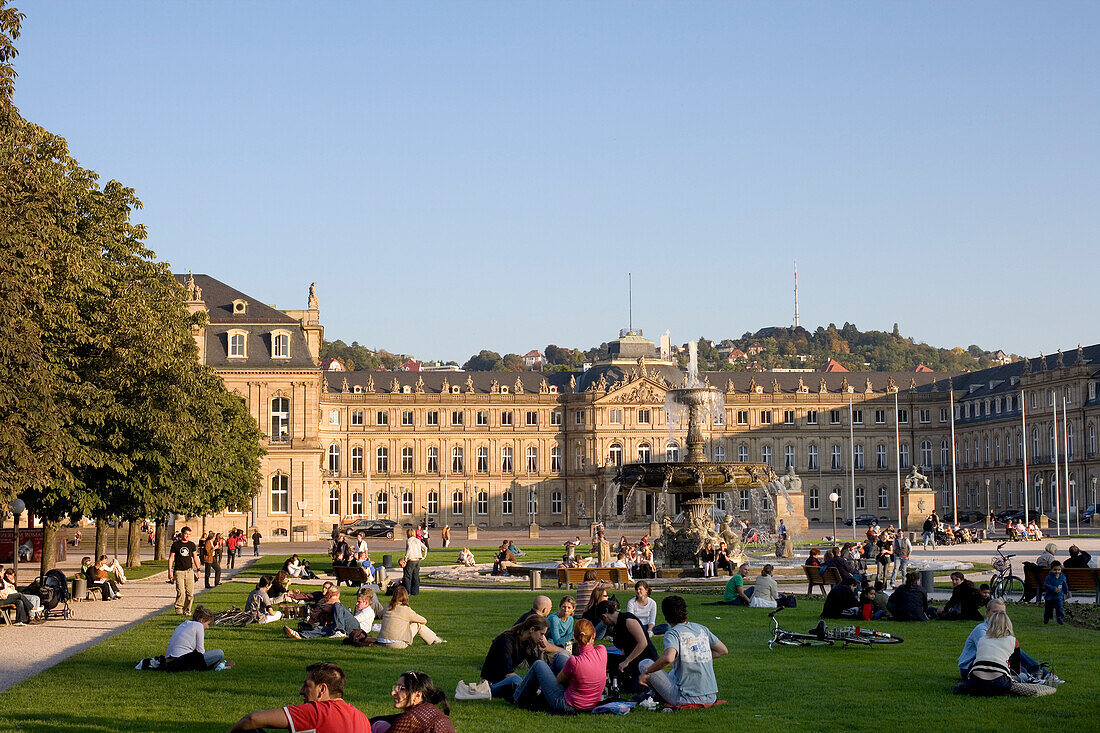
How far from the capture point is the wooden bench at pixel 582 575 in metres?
33.1

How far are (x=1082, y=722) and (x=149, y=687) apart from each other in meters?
11.3

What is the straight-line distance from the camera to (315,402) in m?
88.2

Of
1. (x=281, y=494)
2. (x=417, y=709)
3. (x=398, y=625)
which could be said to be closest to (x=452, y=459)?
(x=281, y=494)

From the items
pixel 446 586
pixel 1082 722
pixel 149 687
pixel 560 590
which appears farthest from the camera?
pixel 446 586

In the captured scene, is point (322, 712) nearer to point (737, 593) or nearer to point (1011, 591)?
point (737, 593)

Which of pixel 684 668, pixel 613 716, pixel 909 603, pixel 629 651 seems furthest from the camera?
pixel 909 603

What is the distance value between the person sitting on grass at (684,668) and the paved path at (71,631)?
345 inches

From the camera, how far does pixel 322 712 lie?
1164 centimetres

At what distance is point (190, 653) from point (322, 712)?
8.13 m

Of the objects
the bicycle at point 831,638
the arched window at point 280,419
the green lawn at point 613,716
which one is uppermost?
the arched window at point 280,419

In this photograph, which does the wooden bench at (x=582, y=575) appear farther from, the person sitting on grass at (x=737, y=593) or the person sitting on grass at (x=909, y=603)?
the person sitting on grass at (x=909, y=603)

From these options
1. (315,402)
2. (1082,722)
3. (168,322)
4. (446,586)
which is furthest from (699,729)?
(315,402)

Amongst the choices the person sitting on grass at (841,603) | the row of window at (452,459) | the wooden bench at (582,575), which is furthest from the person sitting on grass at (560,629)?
the row of window at (452,459)

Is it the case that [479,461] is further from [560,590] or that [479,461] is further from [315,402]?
[560,590]
